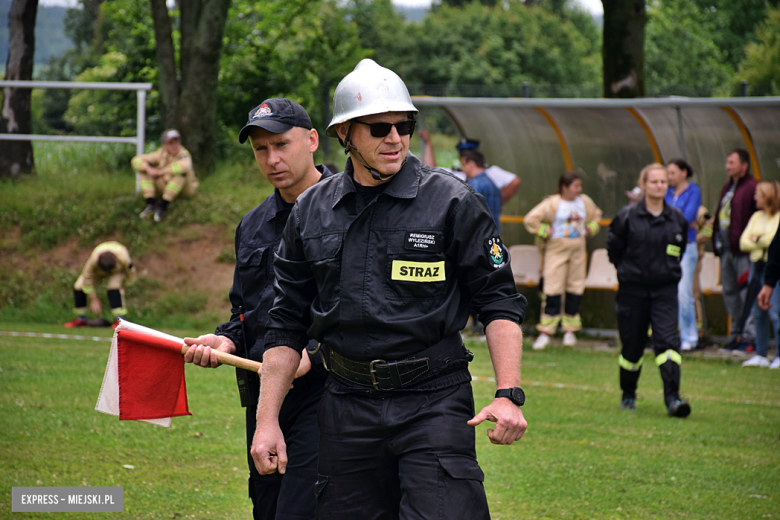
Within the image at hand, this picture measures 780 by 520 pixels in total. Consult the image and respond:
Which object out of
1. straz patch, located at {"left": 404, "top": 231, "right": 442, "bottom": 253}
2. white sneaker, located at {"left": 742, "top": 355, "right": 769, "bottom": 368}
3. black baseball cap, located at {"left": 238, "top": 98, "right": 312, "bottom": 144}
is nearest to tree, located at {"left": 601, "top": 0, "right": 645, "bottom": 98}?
white sneaker, located at {"left": 742, "top": 355, "right": 769, "bottom": 368}

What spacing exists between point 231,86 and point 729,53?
4033cm

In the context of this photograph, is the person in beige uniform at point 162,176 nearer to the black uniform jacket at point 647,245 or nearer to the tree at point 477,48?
the black uniform jacket at point 647,245

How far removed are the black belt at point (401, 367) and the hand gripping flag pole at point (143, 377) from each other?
1.11 metres

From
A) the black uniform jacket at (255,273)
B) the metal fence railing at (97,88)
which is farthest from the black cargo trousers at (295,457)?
the metal fence railing at (97,88)

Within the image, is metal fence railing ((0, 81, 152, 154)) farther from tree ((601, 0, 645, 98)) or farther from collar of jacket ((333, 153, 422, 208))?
collar of jacket ((333, 153, 422, 208))

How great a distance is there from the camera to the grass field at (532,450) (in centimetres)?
557

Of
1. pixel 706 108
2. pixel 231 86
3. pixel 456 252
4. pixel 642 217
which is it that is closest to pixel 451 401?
pixel 456 252

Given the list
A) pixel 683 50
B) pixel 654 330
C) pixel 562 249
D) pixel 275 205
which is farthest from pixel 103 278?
pixel 683 50

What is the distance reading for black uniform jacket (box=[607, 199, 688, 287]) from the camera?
8023mm

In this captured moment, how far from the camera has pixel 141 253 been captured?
1461cm

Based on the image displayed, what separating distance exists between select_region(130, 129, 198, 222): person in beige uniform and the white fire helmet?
11.8 m

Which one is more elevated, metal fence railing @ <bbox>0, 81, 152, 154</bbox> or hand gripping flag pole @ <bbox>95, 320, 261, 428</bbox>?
metal fence railing @ <bbox>0, 81, 152, 154</bbox>

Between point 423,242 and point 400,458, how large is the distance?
0.75 metres

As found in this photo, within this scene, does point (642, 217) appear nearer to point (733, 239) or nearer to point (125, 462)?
point (733, 239)
